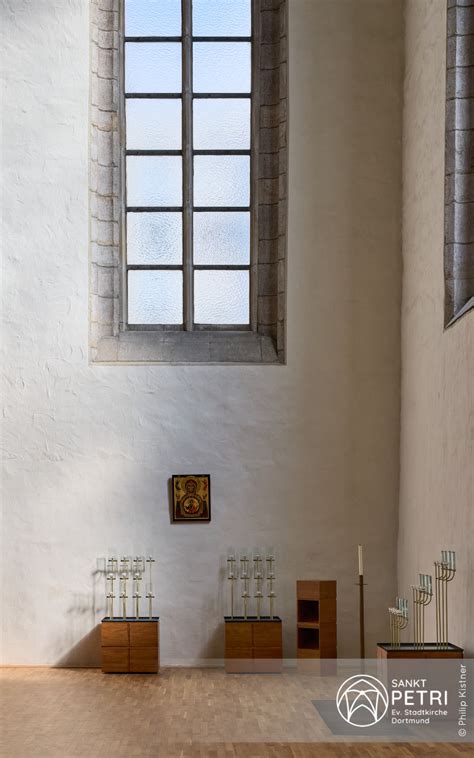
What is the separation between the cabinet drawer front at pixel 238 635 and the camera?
908 cm

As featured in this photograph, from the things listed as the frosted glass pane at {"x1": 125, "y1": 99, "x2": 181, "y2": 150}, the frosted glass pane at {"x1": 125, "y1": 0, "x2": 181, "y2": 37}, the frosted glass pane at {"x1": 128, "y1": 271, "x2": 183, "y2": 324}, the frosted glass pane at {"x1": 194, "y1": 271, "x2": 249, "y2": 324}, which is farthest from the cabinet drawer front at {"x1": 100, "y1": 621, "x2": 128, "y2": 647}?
the frosted glass pane at {"x1": 125, "y1": 0, "x2": 181, "y2": 37}

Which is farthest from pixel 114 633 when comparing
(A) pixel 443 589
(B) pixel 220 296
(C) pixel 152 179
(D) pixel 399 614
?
(C) pixel 152 179

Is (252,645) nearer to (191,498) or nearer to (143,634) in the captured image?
(143,634)

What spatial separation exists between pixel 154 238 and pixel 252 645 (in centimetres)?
377

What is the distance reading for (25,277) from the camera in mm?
9625

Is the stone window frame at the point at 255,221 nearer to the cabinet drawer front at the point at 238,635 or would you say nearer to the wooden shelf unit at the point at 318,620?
the wooden shelf unit at the point at 318,620

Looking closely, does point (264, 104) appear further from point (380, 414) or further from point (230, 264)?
point (380, 414)

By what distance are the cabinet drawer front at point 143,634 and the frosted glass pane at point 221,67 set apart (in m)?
4.84

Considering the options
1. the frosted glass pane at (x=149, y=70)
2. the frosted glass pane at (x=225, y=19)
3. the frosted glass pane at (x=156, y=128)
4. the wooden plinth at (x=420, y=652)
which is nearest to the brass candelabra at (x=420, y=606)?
the wooden plinth at (x=420, y=652)

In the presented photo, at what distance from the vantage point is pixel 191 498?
31.1ft

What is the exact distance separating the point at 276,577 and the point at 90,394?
2.29 metres

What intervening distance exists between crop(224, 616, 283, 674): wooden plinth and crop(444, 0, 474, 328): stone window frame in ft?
9.98

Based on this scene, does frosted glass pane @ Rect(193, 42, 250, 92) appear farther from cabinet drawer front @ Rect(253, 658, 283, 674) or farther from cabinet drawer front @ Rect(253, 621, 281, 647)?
cabinet drawer front @ Rect(253, 658, 283, 674)

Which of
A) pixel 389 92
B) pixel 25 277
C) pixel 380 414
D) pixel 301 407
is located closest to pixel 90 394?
pixel 25 277
